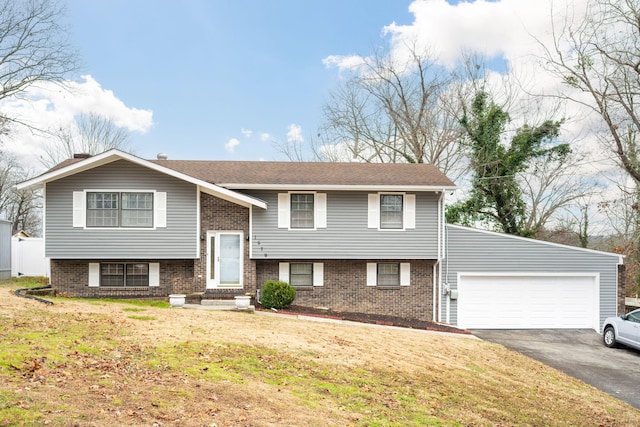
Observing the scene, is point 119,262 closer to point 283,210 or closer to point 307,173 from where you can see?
point 283,210

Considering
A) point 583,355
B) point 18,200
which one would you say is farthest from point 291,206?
point 18,200

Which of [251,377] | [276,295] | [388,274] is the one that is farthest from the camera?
[388,274]

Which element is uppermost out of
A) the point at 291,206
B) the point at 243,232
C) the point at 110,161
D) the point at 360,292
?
the point at 110,161

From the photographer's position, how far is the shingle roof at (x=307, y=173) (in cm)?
1692

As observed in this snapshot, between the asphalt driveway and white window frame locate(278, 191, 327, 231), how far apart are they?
6999 mm

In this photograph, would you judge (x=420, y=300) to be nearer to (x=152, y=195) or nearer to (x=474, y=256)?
(x=474, y=256)

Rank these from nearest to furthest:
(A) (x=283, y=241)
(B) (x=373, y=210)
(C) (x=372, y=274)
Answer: (A) (x=283, y=241)
(B) (x=373, y=210)
(C) (x=372, y=274)

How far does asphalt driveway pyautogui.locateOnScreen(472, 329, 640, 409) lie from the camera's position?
11.2m

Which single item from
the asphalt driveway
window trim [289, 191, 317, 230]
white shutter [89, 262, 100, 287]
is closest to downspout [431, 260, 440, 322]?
the asphalt driveway

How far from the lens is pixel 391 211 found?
17.4m

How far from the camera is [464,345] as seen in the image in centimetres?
1321

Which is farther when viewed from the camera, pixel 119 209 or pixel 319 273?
pixel 319 273

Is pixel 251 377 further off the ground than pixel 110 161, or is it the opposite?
pixel 110 161

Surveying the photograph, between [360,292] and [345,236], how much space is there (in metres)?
2.26
